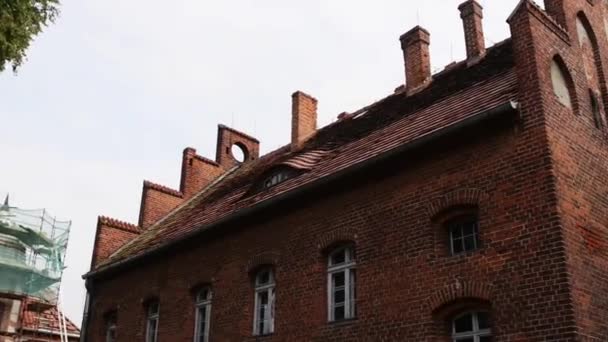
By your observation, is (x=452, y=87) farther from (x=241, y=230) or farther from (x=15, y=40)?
(x=15, y=40)

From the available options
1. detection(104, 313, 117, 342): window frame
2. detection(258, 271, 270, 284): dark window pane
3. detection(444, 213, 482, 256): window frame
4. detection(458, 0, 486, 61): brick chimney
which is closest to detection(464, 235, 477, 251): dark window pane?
detection(444, 213, 482, 256): window frame

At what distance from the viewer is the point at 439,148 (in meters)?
10.7

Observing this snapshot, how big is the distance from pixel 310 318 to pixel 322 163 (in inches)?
138

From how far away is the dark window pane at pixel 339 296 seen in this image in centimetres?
1178

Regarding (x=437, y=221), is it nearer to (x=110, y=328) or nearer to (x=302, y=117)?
(x=302, y=117)

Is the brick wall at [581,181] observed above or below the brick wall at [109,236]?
below

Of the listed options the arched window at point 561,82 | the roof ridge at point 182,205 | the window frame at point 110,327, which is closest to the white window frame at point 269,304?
the window frame at point 110,327

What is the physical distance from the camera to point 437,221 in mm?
10445

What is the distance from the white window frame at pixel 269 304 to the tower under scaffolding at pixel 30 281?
11.5 meters

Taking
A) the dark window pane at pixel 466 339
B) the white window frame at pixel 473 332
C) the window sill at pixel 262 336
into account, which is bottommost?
the dark window pane at pixel 466 339

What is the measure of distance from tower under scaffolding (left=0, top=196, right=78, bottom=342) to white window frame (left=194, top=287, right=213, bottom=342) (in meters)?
9.20

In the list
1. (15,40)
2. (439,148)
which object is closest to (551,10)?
(439,148)

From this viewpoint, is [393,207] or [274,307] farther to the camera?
[274,307]

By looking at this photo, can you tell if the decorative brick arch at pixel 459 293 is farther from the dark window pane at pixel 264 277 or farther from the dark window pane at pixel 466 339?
the dark window pane at pixel 264 277
